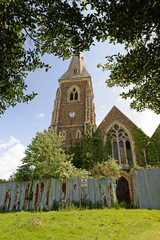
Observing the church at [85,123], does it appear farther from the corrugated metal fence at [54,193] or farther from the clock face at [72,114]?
the corrugated metal fence at [54,193]

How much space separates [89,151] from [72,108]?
837 cm

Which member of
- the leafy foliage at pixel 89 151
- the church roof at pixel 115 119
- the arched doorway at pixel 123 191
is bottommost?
the arched doorway at pixel 123 191

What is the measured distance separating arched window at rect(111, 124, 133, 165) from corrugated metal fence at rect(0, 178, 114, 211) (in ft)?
25.1

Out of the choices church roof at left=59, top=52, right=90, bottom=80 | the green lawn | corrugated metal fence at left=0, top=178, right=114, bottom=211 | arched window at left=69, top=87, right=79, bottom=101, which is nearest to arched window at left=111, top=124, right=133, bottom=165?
corrugated metal fence at left=0, top=178, right=114, bottom=211

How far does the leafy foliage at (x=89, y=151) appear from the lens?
48.6ft

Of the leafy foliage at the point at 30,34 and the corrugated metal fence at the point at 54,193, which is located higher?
the leafy foliage at the point at 30,34

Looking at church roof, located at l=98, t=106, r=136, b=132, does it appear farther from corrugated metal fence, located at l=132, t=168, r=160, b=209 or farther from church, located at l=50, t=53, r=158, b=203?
corrugated metal fence, located at l=132, t=168, r=160, b=209

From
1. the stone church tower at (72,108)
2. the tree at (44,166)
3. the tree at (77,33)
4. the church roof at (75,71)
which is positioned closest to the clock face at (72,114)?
the stone church tower at (72,108)

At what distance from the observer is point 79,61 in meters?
30.6

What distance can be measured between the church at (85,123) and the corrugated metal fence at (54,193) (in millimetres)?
4819

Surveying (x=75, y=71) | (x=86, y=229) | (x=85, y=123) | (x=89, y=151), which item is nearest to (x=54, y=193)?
(x=86, y=229)

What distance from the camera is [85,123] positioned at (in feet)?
62.7

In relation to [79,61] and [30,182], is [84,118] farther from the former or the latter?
[79,61]

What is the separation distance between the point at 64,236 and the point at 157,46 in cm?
686
